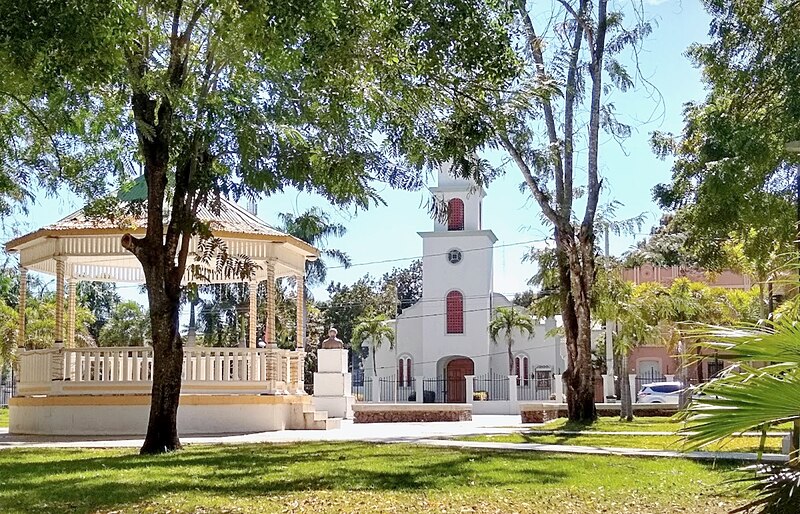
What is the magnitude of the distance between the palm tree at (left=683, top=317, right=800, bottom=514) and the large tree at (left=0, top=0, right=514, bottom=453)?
5.54 metres

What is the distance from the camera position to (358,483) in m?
10.5

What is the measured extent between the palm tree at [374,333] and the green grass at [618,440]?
33212 millimetres

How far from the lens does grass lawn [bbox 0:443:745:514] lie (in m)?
8.97

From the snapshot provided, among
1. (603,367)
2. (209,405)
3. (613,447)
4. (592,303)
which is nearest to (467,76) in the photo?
(613,447)

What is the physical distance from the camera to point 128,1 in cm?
830

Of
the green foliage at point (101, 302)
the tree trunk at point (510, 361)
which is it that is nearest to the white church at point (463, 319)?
the tree trunk at point (510, 361)

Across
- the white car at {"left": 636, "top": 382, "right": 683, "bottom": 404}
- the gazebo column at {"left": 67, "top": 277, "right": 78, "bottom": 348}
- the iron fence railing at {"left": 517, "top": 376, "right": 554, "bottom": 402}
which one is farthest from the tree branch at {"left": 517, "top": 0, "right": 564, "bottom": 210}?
the iron fence railing at {"left": 517, "top": 376, "right": 554, "bottom": 402}

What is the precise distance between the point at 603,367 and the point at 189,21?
40.4m

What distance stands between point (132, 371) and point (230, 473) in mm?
9340

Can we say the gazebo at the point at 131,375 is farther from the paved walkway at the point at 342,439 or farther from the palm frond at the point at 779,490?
the palm frond at the point at 779,490

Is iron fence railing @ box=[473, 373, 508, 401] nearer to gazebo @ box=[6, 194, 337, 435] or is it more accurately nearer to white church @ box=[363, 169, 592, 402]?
white church @ box=[363, 169, 592, 402]

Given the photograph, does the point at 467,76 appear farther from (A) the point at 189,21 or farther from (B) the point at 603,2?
(B) the point at 603,2

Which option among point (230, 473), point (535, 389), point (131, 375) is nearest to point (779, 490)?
point (230, 473)

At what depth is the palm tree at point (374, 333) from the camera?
5244 cm
